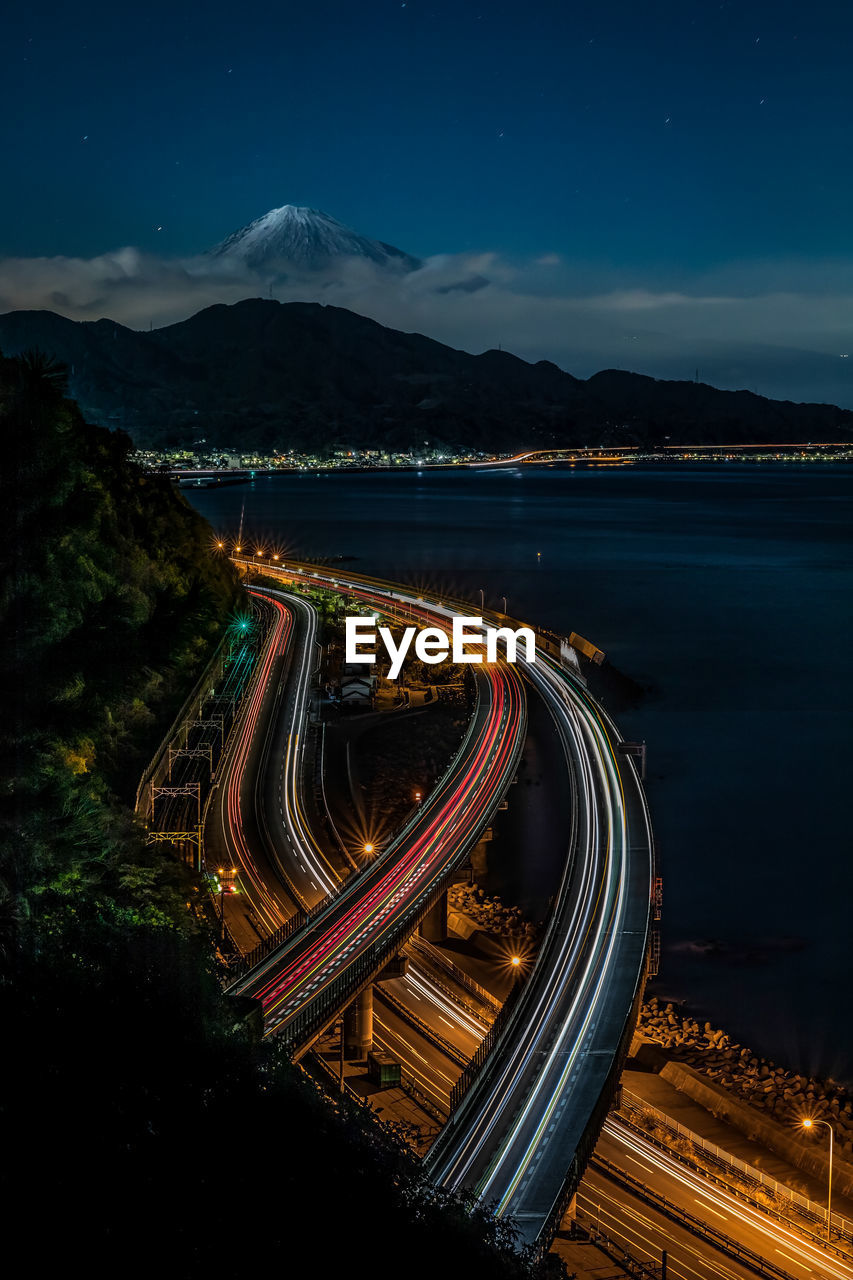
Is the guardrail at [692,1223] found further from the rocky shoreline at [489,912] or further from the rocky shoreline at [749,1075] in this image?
the rocky shoreline at [489,912]

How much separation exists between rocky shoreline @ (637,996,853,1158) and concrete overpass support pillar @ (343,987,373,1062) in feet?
9.20

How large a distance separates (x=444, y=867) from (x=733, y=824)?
21.2ft

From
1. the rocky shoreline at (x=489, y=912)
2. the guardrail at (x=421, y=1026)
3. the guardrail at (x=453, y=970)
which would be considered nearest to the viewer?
the guardrail at (x=421, y=1026)

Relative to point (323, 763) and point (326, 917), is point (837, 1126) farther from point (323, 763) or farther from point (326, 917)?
point (323, 763)

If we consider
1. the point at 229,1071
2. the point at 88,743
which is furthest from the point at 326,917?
the point at 229,1071

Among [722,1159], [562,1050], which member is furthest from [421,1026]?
[722,1159]

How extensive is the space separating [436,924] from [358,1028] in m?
2.84

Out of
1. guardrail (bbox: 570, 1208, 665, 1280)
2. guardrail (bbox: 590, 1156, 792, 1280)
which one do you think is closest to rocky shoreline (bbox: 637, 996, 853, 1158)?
guardrail (bbox: 590, 1156, 792, 1280)

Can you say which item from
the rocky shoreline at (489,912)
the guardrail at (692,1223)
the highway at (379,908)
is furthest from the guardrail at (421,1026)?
the rocky shoreline at (489,912)

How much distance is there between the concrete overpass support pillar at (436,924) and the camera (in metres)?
11.7

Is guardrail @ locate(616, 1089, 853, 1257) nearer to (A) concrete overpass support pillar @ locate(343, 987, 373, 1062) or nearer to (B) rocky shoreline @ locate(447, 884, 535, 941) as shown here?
(A) concrete overpass support pillar @ locate(343, 987, 373, 1062)

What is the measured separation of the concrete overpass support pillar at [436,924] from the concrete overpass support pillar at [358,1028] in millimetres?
2677

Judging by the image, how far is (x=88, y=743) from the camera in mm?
9328

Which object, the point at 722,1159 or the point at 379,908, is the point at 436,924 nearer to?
the point at 379,908
